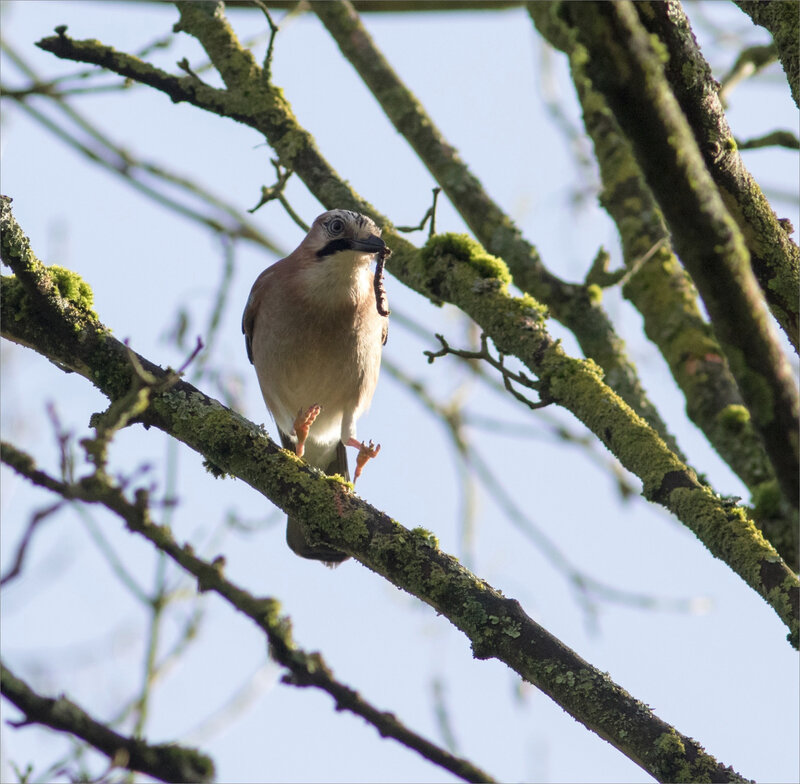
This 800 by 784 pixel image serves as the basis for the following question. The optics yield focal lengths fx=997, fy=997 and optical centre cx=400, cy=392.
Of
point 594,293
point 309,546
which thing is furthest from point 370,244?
Answer: point 309,546

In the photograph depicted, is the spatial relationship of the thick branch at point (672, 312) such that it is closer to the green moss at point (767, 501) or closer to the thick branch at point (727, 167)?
the green moss at point (767, 501)

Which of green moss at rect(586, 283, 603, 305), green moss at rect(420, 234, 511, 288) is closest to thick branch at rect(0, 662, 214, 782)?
green moss at rect(420, 234, 511, 288)

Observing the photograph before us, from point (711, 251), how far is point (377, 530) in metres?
1.77

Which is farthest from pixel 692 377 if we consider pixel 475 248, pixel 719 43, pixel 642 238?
pixel 719 43

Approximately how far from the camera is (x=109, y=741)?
2.12m

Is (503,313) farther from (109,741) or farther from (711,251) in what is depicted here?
(109,741)

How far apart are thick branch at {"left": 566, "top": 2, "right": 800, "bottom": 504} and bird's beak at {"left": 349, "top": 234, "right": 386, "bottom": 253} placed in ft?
11.0

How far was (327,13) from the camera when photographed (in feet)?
21.6

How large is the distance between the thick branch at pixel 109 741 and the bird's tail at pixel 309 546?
3.60 meters

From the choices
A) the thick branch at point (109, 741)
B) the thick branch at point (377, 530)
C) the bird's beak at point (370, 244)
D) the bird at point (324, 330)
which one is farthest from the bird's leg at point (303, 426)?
the thick branch at point (109, 741)

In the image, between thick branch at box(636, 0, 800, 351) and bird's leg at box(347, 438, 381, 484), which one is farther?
bird's leg at box(347, 438, 381, 484)

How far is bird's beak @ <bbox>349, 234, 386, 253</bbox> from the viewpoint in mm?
5906

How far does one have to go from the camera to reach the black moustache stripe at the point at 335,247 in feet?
20.6

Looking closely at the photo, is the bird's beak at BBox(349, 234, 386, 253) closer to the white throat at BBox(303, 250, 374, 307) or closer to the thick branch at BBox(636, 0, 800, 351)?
the white throat at BBox(303, 250, 374, 307)
